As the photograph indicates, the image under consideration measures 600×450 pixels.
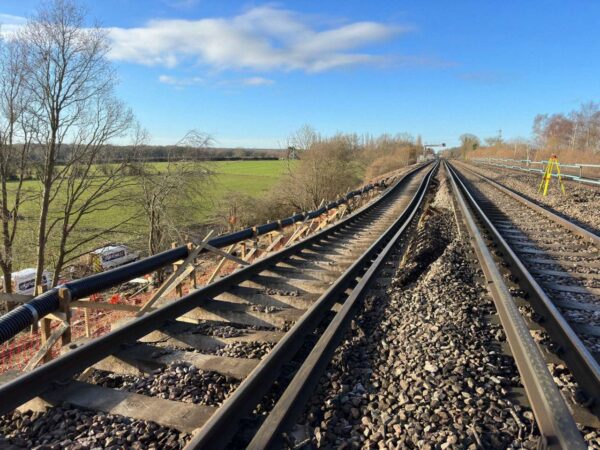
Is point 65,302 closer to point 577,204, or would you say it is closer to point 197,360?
point 197,360

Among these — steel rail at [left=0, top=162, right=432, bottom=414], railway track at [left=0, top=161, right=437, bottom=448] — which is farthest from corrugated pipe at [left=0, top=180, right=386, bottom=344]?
steel rail at [left=0, top=162, right=432, bottom=414]

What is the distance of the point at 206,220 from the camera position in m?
36.9

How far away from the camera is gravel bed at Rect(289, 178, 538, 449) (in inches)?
108

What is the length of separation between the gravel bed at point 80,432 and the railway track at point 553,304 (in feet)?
7.77

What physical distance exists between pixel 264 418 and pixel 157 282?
17.5 meters

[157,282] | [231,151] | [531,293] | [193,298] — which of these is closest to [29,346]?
[157,282]

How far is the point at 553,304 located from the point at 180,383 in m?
4.49

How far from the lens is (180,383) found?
10.8ft

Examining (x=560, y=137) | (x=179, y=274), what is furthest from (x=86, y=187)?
(x=560, y=137)

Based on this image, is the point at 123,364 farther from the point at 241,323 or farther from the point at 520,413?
the point at 520,413

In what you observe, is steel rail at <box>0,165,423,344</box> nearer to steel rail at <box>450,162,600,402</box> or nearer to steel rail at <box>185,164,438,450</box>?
steel rail at <box>185,164,438,450</box>

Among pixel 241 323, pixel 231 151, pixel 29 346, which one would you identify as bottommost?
pixel 29 346

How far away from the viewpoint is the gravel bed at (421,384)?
273 centimetres

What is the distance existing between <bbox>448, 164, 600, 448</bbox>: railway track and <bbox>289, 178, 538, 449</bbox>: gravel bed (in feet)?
0.82
